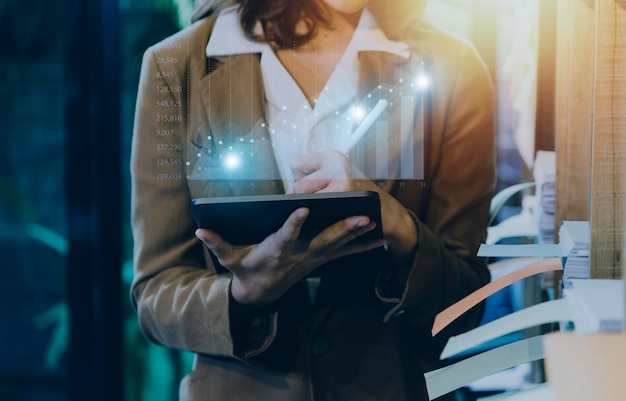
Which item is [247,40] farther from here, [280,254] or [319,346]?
[319,346]

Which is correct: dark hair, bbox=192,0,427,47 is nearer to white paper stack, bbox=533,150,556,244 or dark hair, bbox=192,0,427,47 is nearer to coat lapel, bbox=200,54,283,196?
coat lapel, bbox=200,54,283,196

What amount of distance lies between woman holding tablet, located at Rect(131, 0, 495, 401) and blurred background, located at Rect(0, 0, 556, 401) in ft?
0.30

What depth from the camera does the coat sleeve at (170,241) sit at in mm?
1178

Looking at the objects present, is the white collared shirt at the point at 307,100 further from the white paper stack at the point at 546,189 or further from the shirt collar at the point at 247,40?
the white paper stack at the point at 546,189

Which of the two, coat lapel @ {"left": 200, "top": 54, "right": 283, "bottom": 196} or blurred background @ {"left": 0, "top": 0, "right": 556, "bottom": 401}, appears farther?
blurred background @ {"left": 0, "top": 0, "right": 556, "bottom": 401}

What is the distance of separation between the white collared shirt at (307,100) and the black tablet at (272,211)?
0.11 metres

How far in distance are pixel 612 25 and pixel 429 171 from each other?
0.39 m

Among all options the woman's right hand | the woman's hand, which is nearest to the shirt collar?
the woman's hand

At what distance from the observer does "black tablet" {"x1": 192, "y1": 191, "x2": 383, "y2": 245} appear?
1.03 meters

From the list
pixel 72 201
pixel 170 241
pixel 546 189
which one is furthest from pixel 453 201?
pixel 72 201

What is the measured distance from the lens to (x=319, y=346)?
117 centimetres

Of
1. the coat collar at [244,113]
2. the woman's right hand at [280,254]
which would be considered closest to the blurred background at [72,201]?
the coat collar at [244,113]

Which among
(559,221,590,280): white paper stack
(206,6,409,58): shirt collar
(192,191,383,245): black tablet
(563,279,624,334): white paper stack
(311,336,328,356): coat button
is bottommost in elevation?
(311,336,328,356): coat button

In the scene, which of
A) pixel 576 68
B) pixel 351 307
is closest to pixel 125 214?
pixel 351 307
